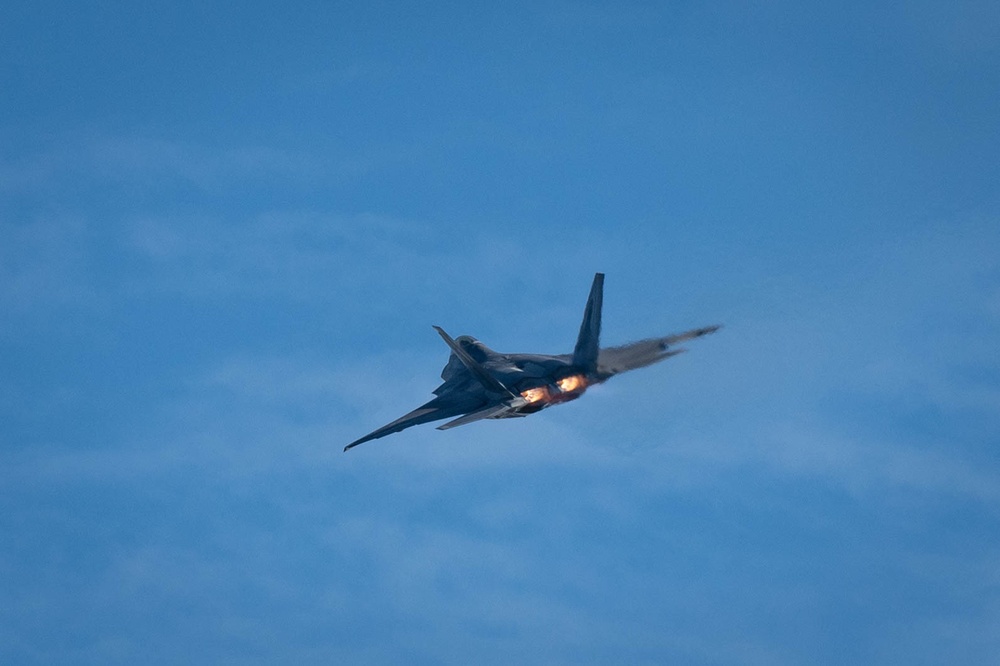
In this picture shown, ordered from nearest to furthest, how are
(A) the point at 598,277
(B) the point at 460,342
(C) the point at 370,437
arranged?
(A) the point at 598,277 < (C) the point at 370,437 < (B) the point at 460,342

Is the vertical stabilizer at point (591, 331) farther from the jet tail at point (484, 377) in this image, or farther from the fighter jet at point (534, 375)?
the jet tail at point (484, 377)

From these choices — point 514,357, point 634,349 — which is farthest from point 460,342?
point 634,349

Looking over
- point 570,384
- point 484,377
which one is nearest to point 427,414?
point 484,377

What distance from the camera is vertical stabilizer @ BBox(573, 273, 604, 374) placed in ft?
357

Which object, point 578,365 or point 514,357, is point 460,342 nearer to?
point 514,357

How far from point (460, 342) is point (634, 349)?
18316mm

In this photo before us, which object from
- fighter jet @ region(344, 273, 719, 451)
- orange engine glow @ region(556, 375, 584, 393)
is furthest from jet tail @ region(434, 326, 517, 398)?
orange engine glow @ region(556, 375, 584, 393)

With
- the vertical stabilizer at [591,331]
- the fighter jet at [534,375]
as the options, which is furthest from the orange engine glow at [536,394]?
the vertical stabilizer at [591,331]

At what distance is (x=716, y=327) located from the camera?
390 ft

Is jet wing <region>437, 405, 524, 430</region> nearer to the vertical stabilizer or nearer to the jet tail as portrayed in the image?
the jet tail

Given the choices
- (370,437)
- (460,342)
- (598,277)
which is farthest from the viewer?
(460,342)

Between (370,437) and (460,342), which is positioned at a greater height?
(460,342)

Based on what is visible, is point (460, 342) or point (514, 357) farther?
point (460, 342)

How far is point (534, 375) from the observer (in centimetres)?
11281
